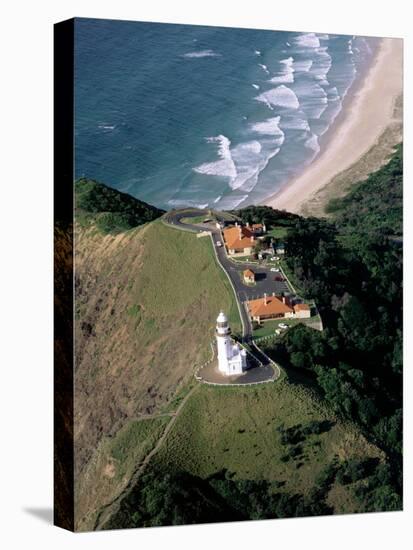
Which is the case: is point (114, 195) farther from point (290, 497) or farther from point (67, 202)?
point (290, 497)

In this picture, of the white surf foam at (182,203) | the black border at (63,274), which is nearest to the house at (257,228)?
the white surf foam at (182,203)

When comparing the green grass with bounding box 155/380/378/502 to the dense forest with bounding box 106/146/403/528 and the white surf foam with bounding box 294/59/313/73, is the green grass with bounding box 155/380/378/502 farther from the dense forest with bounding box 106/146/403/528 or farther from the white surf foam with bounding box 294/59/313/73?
the white surf foam with bounding box 294/59/313/73

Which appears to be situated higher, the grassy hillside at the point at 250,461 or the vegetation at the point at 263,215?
the vegetation at the point at 263,215

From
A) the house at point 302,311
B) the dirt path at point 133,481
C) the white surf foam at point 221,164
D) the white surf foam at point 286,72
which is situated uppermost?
the white surf foam at point 286,72

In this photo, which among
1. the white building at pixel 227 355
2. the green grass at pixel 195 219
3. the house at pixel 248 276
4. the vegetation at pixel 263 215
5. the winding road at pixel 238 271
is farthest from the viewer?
the vegetation at pixel 263 215

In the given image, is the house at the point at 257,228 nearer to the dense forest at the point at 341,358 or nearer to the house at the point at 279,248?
the dense forest at the point at 341,358

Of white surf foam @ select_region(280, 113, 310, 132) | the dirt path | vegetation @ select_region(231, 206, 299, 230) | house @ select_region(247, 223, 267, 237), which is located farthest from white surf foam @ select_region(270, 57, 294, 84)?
the dirt path
